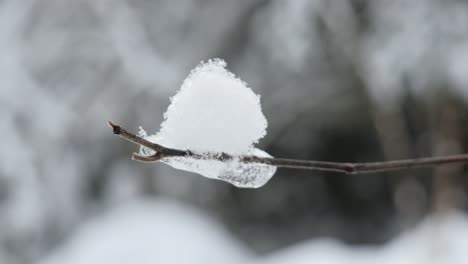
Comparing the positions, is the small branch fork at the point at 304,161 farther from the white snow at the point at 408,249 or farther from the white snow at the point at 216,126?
the white snow at the point at 408,249

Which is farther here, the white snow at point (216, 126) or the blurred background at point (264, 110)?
the blurred background at point (264, 110)

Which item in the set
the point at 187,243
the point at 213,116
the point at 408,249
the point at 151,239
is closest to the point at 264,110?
the point at 187,243

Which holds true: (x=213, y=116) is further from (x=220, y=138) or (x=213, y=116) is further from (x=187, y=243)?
(x=187, y=243)

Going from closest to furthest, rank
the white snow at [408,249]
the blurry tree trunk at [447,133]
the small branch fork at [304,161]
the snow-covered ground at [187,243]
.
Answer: the small branch fork at [304,161] < the white snow at [408,249] < the snow-covered ground at [187,243] < the blurry tree trunk at [447,133]

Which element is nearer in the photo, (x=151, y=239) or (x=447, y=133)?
(x=151, y=239)

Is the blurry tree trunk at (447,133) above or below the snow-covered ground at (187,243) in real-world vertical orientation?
above

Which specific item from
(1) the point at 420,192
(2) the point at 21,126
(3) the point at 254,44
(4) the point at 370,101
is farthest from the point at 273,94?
(2) the point at 21,126

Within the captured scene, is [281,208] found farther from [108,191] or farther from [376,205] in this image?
[108,191]

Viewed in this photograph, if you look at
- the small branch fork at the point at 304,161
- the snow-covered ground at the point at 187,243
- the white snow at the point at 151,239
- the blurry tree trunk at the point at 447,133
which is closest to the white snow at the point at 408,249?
the snow-covered ground at the point at 187,243
